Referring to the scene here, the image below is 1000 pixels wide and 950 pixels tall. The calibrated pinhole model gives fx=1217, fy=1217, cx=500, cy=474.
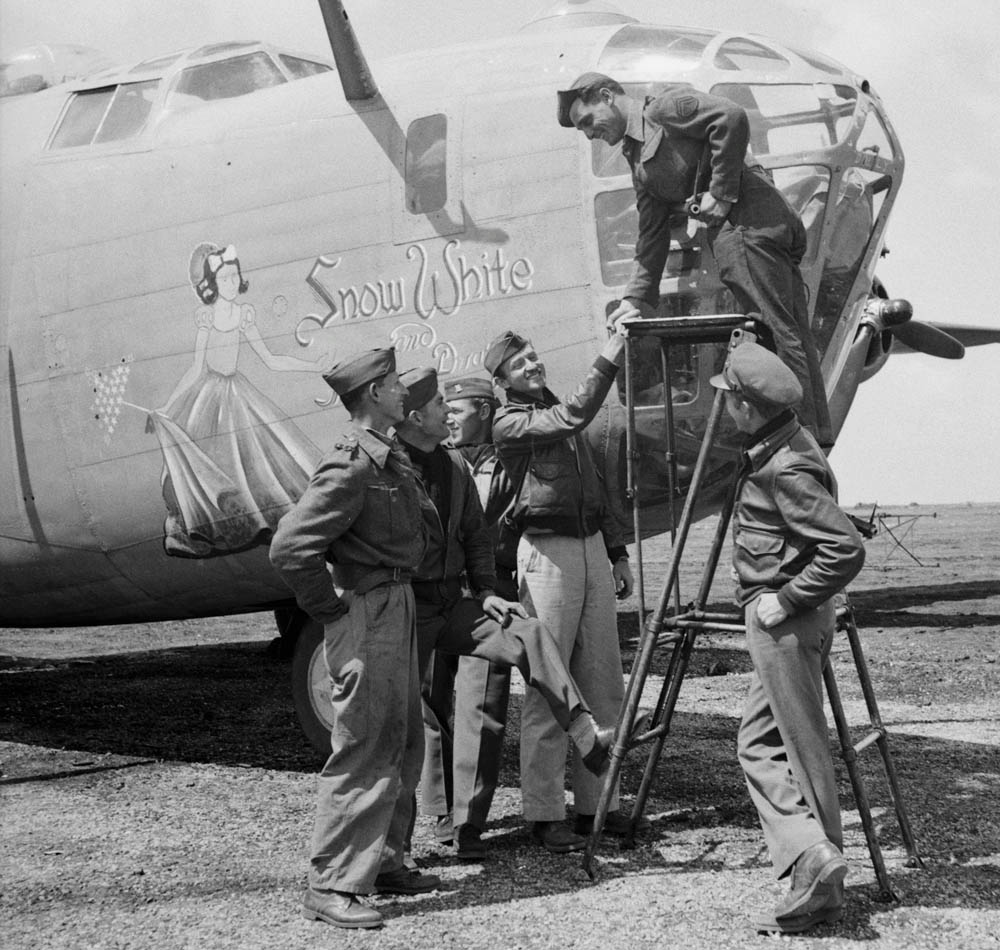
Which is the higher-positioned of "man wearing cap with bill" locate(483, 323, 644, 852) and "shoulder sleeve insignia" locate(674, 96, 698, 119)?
"shoulder sleeve insignia" locate(674, 96, 698, 119)

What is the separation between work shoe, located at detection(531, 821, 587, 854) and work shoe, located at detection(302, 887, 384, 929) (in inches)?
41.4

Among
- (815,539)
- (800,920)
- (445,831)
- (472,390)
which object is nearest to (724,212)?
(472,390)

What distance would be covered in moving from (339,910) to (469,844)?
0.96m

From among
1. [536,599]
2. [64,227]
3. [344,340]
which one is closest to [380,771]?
[536,599]

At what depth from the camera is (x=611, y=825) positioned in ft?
18.5

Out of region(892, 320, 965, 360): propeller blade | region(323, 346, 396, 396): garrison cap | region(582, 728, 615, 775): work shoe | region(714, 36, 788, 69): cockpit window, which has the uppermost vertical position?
region(714, 36, 788, 69): cockpit window

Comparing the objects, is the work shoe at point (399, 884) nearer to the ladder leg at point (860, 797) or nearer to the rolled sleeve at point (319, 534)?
the rolled sleeve at point (319, 534)

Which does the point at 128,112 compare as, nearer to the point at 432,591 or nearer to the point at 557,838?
the point at 432,591

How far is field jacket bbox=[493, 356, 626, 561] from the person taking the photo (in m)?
5.50

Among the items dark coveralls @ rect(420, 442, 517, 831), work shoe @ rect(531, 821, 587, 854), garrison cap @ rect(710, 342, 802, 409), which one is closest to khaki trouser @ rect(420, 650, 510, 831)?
dark coveralls @ rect(420, 442, 517, 831)

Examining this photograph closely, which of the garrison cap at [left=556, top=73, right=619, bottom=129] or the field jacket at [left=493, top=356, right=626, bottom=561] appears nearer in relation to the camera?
the field jacket at [left=493, top=356, right=626, bottom=561]

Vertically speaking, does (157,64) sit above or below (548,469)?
above

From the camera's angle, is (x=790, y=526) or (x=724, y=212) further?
(x=724, y=212)

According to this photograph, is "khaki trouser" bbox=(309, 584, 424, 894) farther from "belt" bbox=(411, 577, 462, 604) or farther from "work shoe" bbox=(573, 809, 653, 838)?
"work shoe" bbox=(573, 809, 653, 838)
